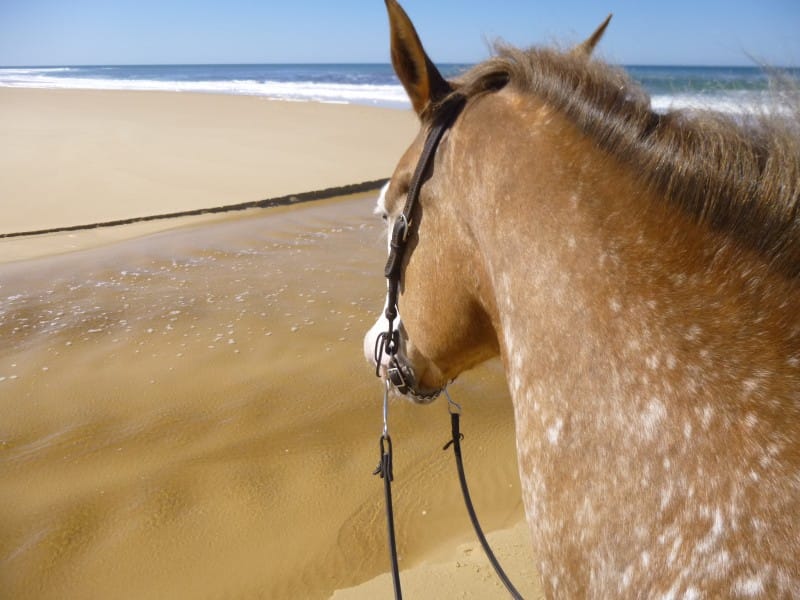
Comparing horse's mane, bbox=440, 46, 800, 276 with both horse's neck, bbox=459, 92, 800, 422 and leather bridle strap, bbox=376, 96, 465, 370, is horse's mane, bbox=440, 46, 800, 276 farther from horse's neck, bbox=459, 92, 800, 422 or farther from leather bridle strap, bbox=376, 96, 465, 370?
leather bridle strap, bbox=376, 96, 465, 370

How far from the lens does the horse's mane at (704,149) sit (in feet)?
3.05

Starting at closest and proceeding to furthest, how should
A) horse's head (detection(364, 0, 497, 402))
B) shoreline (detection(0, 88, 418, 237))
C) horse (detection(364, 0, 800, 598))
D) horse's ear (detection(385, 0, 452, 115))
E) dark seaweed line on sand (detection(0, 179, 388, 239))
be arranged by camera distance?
horse (detection(364, 0, 800, 598)) < horse's ear (detection(385, 0, 452, 115)) < horse's head (detection(364, 0, 497, 402)) < dark seaweed line on sand (detection(0, 179, 388, 239)) < shoreline (detection(0, 88, 418, 237))

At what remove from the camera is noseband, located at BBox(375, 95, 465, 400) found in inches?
55.0

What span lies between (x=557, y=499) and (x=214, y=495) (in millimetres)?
2515

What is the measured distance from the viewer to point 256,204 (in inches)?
347

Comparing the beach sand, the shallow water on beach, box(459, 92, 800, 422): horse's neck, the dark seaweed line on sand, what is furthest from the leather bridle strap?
the dark seaweed line on sand

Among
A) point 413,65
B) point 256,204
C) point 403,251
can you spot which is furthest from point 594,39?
point 256,204

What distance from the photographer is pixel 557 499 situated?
1.08m

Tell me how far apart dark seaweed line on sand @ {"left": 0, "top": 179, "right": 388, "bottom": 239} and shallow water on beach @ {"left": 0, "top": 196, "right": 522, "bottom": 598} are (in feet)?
6.40

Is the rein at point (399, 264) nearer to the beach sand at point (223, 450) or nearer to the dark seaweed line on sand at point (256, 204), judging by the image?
the beach sand at point (223, 450)

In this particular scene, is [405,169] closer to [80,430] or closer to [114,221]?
[80,430]

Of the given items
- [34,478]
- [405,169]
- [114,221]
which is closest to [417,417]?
[34,478]

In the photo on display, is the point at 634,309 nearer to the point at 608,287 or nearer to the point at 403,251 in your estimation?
the point at 608,287

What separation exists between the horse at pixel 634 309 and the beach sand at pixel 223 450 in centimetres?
173
